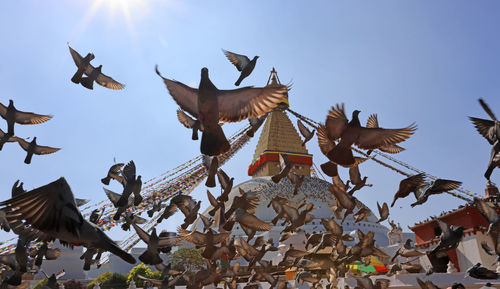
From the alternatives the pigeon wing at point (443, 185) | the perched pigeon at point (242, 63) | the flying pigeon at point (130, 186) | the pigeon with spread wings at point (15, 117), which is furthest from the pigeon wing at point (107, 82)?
the pigeon wing at point (443, 185)

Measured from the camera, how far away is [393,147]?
231 inches

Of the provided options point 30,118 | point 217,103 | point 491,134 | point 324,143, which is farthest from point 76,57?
point 491,134

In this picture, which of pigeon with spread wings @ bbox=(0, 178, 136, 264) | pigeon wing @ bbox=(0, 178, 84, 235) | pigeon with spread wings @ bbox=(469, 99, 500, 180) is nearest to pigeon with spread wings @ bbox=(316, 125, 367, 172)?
pigeon with spread wings @ bbox=(469, 99, 500, 180)

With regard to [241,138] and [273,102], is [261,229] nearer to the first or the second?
[273,102]

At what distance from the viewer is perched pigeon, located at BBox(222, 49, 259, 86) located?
217 inches

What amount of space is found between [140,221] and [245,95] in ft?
15.2

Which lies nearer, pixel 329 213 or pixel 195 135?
pixel 195 135

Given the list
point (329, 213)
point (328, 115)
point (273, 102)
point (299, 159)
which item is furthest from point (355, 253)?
point (299, 159)

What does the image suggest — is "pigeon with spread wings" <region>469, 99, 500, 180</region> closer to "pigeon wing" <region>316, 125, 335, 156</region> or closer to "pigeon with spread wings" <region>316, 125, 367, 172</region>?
"pigeon with spread wings" <region>316, 125, 367, 172</region>

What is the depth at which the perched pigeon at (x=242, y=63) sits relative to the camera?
552 cm

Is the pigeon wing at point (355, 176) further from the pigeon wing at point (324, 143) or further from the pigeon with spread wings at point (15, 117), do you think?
the pigeon with spread wings at point (15, 117)

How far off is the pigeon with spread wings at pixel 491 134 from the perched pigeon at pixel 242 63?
3287 millimetres

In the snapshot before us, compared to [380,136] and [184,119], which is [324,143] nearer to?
[380,136]

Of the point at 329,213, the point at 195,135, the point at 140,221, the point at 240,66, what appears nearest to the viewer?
the point at 195,135
